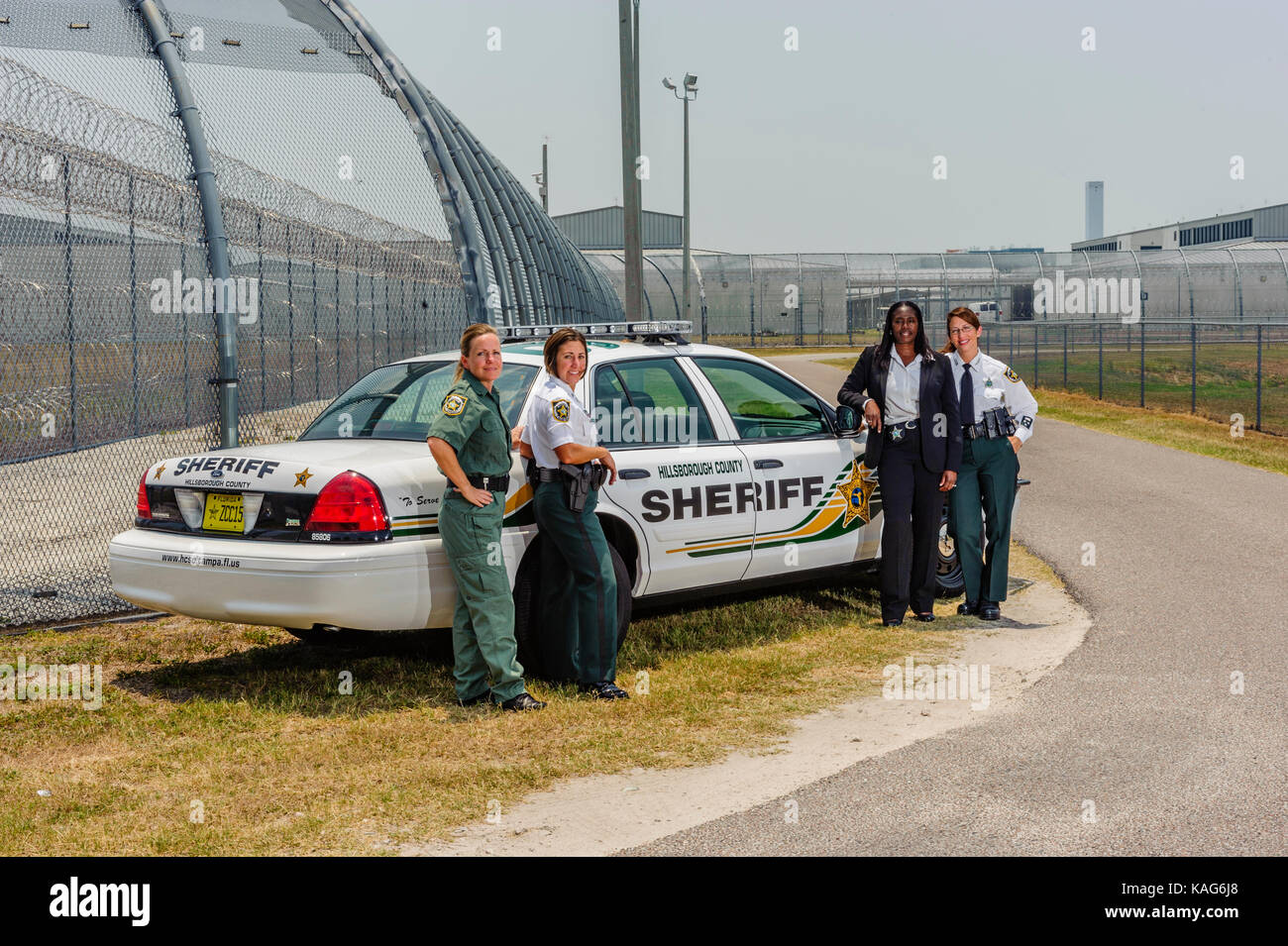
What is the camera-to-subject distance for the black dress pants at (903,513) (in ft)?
24.4

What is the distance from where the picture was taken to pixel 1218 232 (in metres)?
79.1

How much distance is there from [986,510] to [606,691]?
3.05 metres

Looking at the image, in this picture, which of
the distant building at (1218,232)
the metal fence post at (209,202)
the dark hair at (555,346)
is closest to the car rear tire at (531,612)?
the dark hair at (555,346)

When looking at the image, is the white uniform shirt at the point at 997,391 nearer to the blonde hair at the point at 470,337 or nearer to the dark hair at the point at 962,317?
the dark hair at the point at 962,317

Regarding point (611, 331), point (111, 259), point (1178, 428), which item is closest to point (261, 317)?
point (111, 259)

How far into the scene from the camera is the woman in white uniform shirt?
5789 millimetres

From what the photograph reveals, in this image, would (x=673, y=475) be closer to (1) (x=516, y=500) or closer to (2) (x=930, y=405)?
(1) (x=516, y=500)

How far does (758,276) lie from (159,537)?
147 feet

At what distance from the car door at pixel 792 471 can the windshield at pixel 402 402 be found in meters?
1.17

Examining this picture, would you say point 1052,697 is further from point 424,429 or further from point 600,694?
point 424,429

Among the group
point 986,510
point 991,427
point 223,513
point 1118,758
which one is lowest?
point 1118,758

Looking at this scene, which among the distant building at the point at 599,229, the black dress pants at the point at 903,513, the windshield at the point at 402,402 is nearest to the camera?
the windshield at the point at 402,402

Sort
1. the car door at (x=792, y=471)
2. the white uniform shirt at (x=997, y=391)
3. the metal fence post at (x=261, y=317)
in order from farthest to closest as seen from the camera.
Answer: the metal fence post at (x=261, y=317)
the white uniform shirt at (x=997, y=391)
the car door at (x=792, y=471)

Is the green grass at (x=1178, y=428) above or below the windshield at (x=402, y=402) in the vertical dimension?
below
